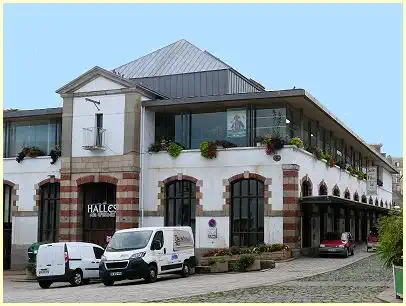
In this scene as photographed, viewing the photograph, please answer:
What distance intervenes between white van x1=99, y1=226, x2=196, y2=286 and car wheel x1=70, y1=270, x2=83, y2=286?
1.99 metres

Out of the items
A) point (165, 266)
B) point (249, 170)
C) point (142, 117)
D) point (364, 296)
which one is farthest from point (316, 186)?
point (364, 296)

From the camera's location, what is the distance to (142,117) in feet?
111

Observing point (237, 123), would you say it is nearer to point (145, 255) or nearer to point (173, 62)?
point (173, 62)

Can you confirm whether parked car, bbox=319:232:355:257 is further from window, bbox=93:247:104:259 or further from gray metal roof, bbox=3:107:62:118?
gray metal roof, bbox=3:107:62:118

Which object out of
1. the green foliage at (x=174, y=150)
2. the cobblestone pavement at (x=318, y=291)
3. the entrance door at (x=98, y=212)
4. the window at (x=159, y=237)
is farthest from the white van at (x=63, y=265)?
the green foliage at (x=174, y=150)

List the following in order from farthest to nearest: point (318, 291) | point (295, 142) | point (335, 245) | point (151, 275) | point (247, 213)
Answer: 1. point (335, 245)
2. point (247, 213)
3. point (295, 142)
4. point (151, 275)
5. point (318, 291)

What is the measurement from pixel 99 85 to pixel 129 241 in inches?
524

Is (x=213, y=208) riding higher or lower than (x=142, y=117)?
lower

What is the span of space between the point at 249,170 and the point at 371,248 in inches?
431

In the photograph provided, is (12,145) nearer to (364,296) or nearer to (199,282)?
(199,282)

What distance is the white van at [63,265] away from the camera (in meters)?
24.2

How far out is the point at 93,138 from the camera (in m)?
34.3

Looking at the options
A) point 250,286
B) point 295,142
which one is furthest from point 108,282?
point 295,142

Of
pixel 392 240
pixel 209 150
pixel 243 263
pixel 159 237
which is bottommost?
pixel 243 263
